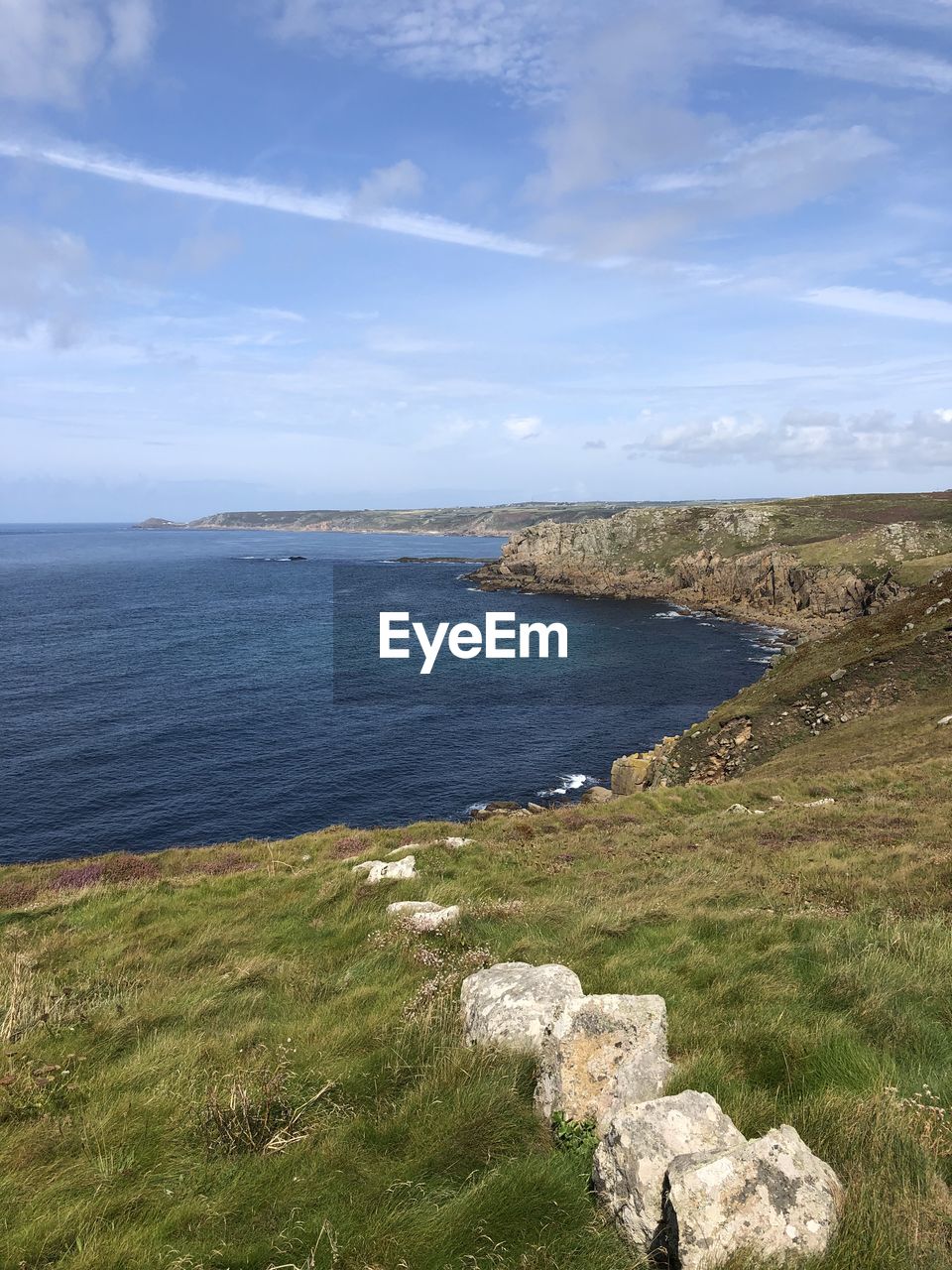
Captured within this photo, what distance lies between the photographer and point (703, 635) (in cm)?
9625

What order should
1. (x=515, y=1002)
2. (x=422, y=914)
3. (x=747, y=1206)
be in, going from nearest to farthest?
(x=747, y=1206), (x=515, y=1002), (x=422, y=914)

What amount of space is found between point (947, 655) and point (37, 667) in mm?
83982

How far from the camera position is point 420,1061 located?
697 cm

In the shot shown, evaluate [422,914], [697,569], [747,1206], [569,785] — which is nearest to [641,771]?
→ [569,785]

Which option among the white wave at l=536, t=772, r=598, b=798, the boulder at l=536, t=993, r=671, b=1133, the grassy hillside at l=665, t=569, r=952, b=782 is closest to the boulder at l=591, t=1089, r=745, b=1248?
the boulder at l=536, t=993, r=671, b=1133

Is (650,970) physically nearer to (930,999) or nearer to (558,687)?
(930,999)

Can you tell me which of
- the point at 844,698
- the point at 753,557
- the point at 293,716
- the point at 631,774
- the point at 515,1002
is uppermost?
the point at 753,557

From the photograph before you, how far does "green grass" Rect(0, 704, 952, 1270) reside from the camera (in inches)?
182

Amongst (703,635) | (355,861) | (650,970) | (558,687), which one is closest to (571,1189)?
(650,970)

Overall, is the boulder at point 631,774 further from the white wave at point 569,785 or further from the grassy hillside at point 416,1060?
the grassy hillside at point 416,1060

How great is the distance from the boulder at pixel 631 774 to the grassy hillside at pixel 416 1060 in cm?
2429

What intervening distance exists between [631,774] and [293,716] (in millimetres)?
33021

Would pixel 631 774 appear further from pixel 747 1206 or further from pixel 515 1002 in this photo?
pixel 747 1206

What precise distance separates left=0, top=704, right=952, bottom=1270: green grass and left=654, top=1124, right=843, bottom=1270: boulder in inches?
9.9
